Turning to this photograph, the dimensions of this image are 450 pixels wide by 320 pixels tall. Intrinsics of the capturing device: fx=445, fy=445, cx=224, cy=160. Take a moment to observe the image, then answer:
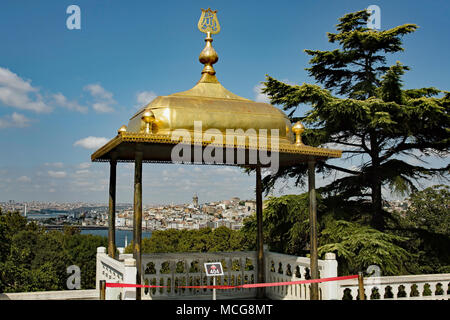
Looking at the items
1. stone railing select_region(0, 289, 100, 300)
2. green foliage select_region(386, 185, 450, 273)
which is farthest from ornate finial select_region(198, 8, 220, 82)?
green foliage select_region(386, 185, 450, 273)

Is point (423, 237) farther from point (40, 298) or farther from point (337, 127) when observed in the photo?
point (40, 298)

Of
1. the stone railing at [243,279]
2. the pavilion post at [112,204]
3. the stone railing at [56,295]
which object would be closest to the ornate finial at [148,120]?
the pavilion post at [112,204]

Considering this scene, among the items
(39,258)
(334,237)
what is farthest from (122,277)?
(39,258)

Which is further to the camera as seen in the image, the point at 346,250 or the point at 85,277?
the point at 85,277

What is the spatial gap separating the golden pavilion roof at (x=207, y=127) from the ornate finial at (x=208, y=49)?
0.22 m

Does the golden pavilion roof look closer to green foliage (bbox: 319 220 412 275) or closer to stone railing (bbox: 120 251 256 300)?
stone railing (bbox: 120 251 256 300)

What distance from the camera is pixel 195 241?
34.1 meters

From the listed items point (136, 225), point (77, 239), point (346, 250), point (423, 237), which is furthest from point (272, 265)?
point (77, 239)

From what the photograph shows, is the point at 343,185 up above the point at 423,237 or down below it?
above

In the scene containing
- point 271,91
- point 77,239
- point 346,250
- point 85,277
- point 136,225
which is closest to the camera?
point 136,225

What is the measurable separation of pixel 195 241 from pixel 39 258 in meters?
11.1

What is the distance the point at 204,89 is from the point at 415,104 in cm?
685

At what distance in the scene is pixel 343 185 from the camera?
561 inches

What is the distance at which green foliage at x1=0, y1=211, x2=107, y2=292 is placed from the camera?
2677 cm
